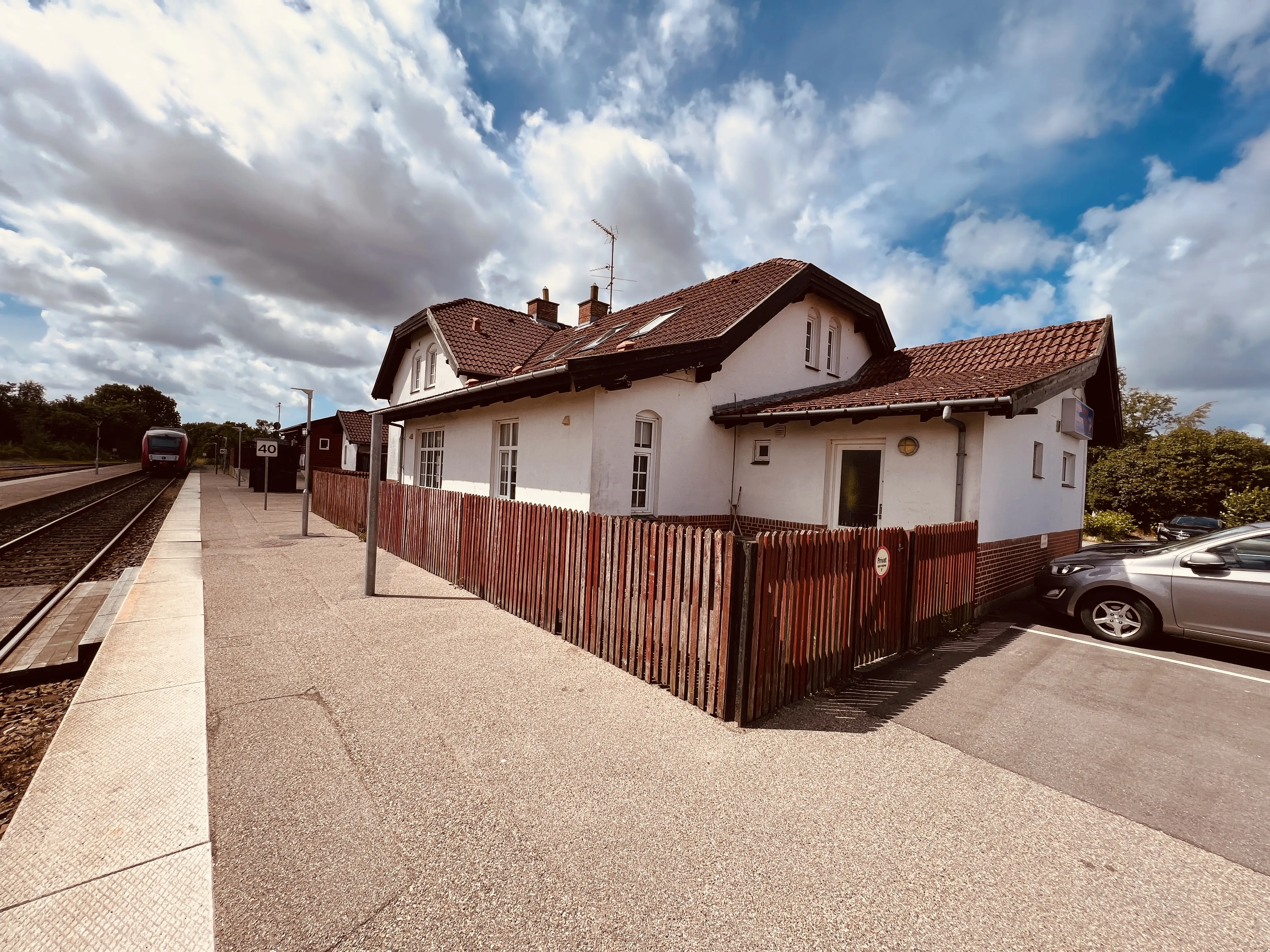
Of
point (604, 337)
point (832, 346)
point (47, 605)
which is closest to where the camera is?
point (47, 605)

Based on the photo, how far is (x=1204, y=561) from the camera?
19.0ft

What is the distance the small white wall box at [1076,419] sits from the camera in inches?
392

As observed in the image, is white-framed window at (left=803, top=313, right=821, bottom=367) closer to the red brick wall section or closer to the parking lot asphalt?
the red brick wall section

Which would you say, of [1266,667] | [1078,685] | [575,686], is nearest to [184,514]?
[575,686]

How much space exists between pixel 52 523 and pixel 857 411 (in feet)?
65.2

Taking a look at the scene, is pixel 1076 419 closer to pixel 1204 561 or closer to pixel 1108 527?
pixel 1204 561

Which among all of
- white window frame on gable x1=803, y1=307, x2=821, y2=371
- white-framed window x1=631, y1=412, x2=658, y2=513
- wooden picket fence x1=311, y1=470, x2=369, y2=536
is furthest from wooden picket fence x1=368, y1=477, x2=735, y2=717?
white window frame on gable x1=803, y1=307, x2=821, y2=371

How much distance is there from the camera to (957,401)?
23.9 ft

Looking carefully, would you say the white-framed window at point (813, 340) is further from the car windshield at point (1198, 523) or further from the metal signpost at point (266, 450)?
the metal signpost at point (266, 450)

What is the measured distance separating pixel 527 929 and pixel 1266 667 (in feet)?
26.4

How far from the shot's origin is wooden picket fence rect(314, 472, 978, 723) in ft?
13.4

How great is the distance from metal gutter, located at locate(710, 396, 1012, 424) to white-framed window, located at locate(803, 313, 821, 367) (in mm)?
3123

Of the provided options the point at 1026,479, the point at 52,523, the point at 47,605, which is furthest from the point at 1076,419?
the point at 52,523

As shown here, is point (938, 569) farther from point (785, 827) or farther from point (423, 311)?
point (423, 311)
